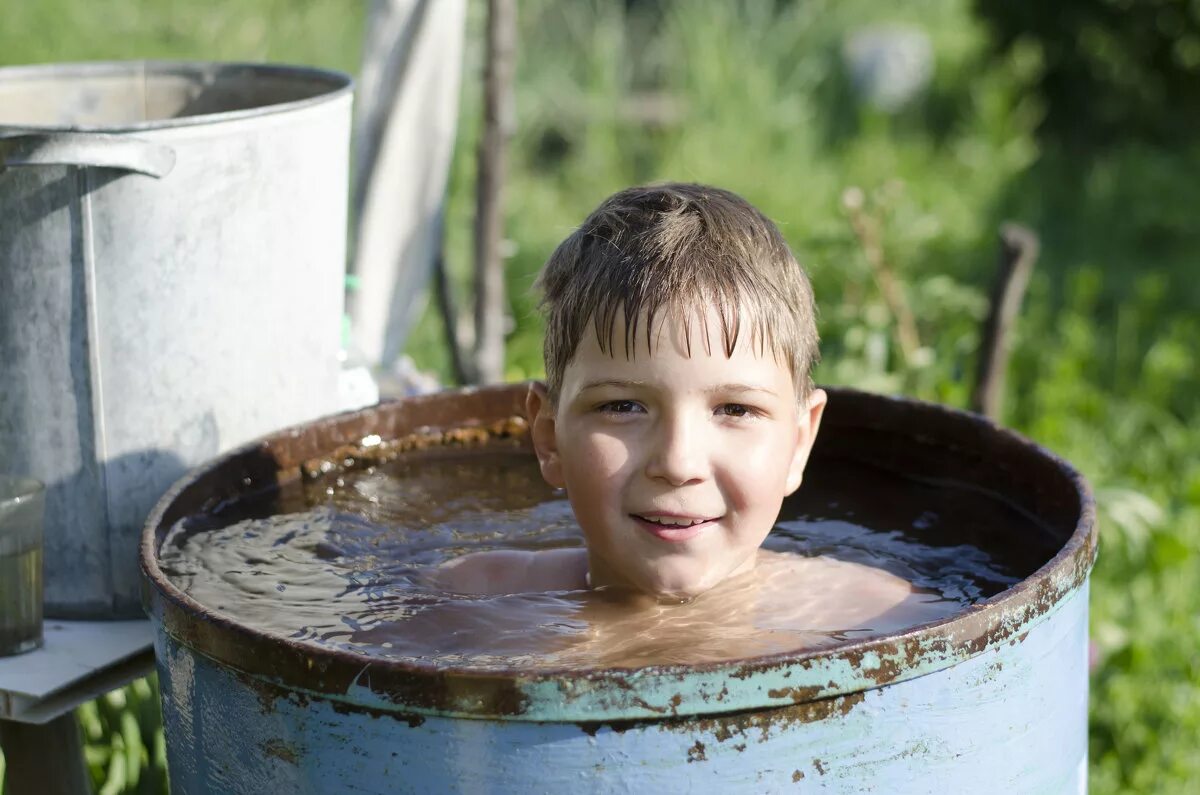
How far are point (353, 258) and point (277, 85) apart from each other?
85cm

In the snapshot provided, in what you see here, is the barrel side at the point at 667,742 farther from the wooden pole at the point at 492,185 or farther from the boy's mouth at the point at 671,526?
the wooden pole at the point at 492,185

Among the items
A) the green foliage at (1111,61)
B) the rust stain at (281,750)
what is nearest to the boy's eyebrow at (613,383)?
the rust stain at (281,750)

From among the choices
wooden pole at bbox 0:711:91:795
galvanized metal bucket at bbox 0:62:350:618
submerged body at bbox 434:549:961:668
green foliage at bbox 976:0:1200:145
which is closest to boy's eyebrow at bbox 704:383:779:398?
submerged body at bbox 434:549:961:668

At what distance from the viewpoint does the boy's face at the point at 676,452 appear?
1805 mm

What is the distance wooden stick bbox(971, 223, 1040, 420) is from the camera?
3.76m

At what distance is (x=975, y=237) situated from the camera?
5965mm

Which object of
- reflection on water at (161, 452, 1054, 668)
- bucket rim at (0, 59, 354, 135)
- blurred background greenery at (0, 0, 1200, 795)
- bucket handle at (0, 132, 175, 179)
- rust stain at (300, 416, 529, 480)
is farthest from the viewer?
blurred background greenery at (0, 0, 1200, 795)

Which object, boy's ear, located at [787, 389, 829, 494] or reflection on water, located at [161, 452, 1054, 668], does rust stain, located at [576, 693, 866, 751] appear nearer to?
reflection on water, located at [161, 452, 1054, 668]

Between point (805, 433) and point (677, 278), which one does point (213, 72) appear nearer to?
point (677, 278)

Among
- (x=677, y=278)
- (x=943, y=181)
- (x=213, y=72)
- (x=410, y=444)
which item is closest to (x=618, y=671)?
(x=677, y=278)

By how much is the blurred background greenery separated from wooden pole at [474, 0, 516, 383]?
0.62 feet

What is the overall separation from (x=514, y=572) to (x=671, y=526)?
18.3 inches

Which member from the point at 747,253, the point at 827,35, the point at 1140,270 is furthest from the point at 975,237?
the point at 747,253

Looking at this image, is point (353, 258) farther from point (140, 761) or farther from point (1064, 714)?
point (1064, 714)
